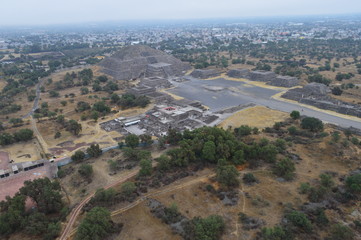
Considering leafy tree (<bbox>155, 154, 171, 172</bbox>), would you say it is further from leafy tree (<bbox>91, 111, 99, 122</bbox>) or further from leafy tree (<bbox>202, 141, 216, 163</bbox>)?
leafy tree (<bbox>91, 111, 99, 122</bbox>)

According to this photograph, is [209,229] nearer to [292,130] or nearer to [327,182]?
[327,182]

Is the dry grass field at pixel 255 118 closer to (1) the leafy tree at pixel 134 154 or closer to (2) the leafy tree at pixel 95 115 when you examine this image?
(1) the leafy tree at pixel 134 154

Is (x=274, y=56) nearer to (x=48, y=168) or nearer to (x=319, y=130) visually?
(x=319, y=130)

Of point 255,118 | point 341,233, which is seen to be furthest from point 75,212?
point 255,118

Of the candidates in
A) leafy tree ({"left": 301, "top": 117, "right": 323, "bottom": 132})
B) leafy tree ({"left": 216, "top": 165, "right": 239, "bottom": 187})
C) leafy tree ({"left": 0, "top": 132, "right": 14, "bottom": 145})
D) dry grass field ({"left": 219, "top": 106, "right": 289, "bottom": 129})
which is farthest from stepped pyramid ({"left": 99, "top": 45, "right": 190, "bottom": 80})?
leafy tree ({"left": 216, "top": 165, "right": 239, "bottom": 187})

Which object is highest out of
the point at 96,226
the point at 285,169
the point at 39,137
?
the point at 96,226

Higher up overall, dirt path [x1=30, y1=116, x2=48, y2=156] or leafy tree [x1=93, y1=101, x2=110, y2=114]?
leafy tree [x1=93, y1=101, x2=110, y2=114]

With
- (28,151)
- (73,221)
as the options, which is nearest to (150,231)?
Answer: (73,221)
